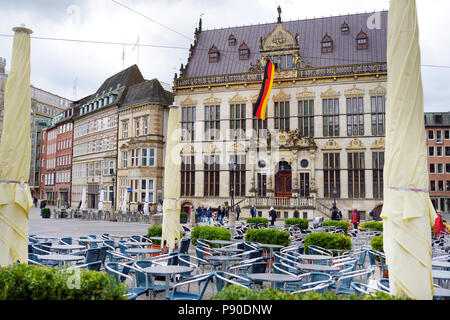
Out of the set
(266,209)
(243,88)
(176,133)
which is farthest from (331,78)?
(176,133)

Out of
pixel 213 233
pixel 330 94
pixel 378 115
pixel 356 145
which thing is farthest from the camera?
pixel 330 94

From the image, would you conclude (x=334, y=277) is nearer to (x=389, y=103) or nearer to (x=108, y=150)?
(x=389, y=103)

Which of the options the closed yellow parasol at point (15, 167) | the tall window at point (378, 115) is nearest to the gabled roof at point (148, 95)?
the tall window at point (378, 115)

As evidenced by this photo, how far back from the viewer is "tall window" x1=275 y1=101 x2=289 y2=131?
1401 inches

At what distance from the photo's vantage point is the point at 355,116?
33.6m

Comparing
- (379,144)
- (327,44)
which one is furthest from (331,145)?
(327,44)

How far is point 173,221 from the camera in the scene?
11.9 metres

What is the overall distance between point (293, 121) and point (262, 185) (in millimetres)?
6480

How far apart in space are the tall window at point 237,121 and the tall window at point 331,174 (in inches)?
322

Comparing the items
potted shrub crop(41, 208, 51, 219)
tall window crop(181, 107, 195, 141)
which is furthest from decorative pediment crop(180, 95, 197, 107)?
potted shrub crop(41, 208, 51, 219)

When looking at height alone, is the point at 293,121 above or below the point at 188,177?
above

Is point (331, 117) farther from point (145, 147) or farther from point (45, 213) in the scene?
point (45, 213)

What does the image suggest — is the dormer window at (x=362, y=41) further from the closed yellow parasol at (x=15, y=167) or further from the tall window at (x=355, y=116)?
the closed yellow parasol at (x=15, y=167)

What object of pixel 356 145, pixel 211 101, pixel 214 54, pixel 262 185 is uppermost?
pixel 214 54
